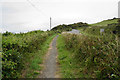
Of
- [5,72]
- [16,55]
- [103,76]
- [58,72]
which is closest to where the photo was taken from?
[5,72]

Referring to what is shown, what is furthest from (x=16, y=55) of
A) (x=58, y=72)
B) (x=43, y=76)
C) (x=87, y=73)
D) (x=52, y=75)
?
(x=87, y=73)

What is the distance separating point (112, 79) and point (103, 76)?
31 centimetres

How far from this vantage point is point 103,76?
3752 mm

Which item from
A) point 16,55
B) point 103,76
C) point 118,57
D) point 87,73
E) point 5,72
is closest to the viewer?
point 5,72

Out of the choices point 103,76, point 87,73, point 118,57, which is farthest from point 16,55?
point 118,57

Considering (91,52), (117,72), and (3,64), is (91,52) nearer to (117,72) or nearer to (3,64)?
(117,72)

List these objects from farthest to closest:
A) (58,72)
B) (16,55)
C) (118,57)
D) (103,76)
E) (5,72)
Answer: (58,72) → (16,55) → (118,57) → (103,76) → (5,72)

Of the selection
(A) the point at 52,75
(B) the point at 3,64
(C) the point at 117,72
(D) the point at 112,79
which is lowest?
(A) the point at 52,75

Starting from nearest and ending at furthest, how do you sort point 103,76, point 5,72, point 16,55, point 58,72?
point 5,72 → point 103,76 → point 16,55 → point 58,72

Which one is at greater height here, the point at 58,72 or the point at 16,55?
the point at 16,55

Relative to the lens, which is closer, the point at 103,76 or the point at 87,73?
the point at 103,76

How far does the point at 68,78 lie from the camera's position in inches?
175

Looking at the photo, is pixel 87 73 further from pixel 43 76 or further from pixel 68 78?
pixel 43 76

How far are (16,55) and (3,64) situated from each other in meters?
0.92
